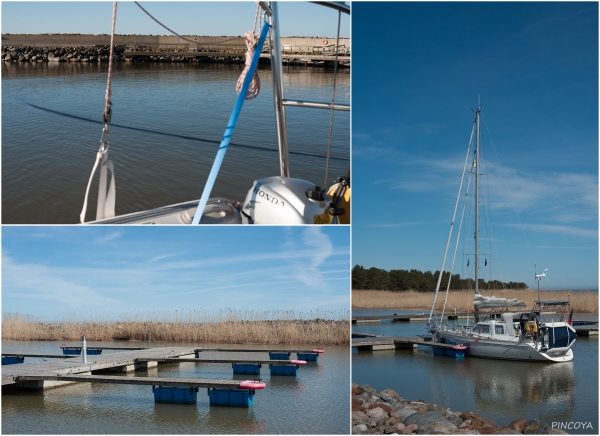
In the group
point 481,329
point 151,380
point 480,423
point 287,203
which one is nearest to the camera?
point 287,203

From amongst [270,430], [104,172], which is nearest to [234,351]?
[270,430]

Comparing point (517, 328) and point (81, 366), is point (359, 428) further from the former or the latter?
point (517, 328)

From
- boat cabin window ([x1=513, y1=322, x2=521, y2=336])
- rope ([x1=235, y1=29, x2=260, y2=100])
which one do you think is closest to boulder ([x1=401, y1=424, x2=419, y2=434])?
rope ([x1=235, y1=29, x2=260, y2=100])

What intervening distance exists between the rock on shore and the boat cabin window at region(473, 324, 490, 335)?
7638 mm

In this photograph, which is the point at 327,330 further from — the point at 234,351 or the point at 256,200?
the point at 256,200

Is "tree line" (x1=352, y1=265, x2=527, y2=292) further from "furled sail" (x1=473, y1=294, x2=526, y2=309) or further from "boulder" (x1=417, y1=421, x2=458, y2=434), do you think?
"boulder" (x1=417, y1=421, x2=458, y2=434)

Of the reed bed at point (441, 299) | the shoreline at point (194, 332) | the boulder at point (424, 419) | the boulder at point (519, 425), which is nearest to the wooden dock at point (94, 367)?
the shoreline at point (194, 332)

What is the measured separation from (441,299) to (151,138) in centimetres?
1874

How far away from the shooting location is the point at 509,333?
14523 millimetres

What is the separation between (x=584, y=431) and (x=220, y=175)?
207 inches

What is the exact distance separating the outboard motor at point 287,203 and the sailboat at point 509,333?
1071 centimetres

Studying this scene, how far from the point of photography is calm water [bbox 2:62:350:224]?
17.9ft

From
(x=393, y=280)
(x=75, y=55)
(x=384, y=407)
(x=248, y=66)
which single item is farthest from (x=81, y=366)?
(x=393, y=280)

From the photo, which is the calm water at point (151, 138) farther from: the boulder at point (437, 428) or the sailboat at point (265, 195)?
the boulder at point (437, 428)
